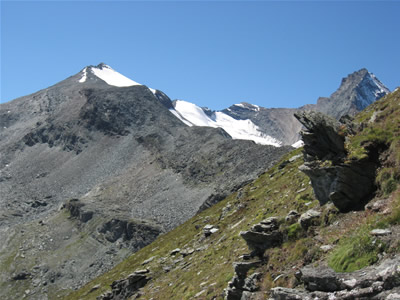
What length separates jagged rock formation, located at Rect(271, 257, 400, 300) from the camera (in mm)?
12484

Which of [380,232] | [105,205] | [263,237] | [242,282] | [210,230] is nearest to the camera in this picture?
[380,232]

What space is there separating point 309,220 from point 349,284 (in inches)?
261

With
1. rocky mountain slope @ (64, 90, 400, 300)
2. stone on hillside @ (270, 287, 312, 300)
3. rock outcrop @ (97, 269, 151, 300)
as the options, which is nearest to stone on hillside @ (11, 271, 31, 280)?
rock outcrop @ (97, 269, 151, 300)

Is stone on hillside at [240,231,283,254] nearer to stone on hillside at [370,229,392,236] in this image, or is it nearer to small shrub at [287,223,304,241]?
small shrub at [287,223,304,241]

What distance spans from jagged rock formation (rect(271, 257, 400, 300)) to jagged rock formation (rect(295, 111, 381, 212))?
5126mm

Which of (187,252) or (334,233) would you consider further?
(187,252)

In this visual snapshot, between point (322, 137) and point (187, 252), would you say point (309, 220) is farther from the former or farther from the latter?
point (187, 252)

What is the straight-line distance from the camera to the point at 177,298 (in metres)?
27.2

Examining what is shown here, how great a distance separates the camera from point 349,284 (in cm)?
1359

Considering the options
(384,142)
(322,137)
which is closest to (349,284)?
(384,142)

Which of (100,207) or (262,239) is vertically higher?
(100,207)

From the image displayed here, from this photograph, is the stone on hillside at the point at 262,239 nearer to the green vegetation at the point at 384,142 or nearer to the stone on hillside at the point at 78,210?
the green vegetation at the point at 384,142

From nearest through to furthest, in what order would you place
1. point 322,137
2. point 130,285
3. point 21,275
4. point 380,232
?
point 380,232, point 322,137, point 130,285, point 21,275

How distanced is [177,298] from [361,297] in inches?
650
